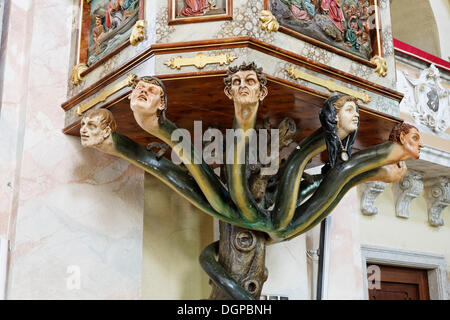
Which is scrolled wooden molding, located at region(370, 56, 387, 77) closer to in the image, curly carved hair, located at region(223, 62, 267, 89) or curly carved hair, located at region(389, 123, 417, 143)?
curly carved hair, located at region(389, 123, 417, 143)

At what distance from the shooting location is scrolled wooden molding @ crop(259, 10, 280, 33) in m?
2.65

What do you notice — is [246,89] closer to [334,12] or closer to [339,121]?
[339,121]

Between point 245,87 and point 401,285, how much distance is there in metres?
2.99

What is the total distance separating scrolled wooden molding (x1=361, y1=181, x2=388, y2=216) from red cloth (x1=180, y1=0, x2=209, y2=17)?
7.73ft

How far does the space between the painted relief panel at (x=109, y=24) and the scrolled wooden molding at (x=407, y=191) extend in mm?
2701

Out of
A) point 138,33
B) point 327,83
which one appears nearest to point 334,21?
point 327,83

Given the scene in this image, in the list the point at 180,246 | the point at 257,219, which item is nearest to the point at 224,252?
the point at 257,219

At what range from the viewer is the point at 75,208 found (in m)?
3.19

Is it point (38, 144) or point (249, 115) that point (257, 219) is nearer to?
point (249, 115)

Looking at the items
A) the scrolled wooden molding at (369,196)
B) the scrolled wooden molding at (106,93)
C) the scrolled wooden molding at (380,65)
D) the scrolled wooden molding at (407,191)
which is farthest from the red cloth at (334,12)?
the scrolled wooden molding at (407,191)

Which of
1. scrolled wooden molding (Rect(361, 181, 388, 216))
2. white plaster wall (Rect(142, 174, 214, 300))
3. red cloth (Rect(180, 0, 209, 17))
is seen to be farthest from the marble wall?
scrolled wooden molding (Rect(361, 181, 388, 216))

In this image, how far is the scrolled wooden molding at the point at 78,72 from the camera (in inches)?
123

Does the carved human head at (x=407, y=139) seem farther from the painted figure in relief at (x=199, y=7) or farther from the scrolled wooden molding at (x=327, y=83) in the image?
the painted figure in relief at (x=199, y=7)
